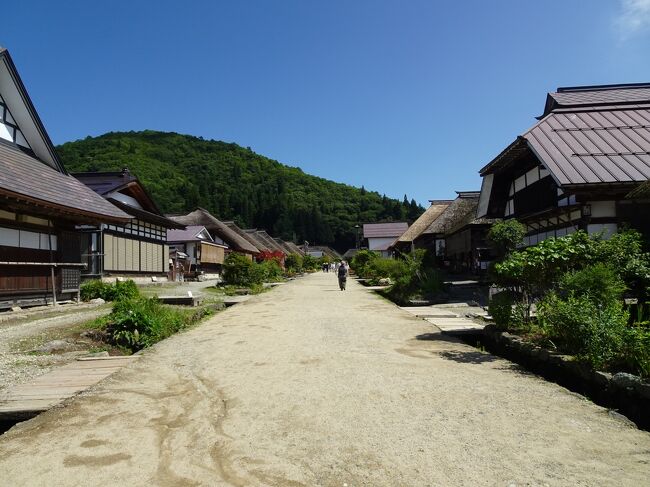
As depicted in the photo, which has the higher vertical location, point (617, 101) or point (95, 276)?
point (617, 101)

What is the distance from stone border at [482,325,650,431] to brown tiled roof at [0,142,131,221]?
11217 millimetres

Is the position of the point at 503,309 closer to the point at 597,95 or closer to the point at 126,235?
the point at 597,95

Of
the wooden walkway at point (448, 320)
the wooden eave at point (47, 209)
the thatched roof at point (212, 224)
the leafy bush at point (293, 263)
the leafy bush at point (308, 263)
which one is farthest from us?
the leafy bush at point (308, 263)

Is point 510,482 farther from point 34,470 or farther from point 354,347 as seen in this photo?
point 354,347

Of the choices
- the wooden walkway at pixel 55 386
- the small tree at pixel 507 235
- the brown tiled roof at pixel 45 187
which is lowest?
the wooden walkway at pixel 55 386

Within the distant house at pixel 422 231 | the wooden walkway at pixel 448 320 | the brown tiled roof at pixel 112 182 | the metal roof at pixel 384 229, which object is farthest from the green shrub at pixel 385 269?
the metal roof at pixel 384 229

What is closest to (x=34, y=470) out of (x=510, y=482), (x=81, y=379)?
(x=81, y=379)

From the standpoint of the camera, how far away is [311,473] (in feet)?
9.18

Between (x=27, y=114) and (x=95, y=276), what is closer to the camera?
(x=27, y=114)

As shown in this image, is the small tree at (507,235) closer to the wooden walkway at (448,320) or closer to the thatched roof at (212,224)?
the wooden walkway at (448,320)

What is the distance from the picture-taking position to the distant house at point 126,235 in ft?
62.7

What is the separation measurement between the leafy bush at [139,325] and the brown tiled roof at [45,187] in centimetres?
434

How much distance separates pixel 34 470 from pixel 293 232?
104394 millimetres

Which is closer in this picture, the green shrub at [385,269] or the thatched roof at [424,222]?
the green shrub at [385,269]
